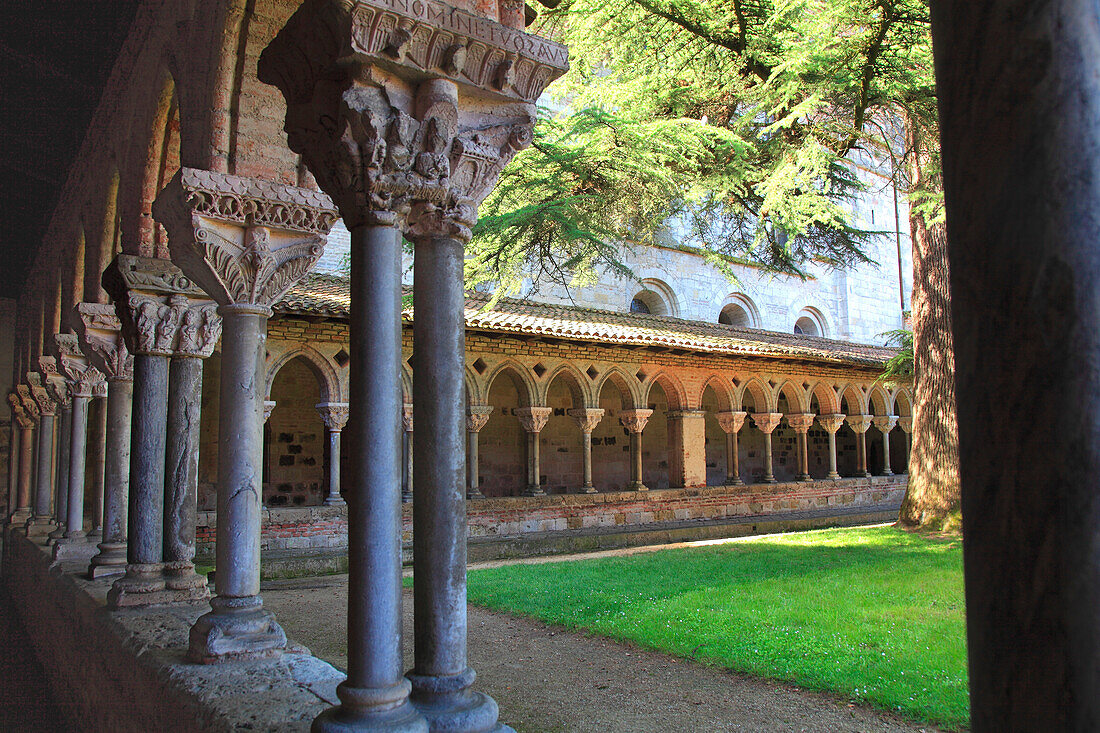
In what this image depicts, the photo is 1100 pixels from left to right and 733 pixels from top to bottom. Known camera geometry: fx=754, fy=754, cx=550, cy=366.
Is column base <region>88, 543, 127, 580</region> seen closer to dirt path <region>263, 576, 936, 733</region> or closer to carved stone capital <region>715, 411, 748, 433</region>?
dirt path <region>263, 576, 936, 733</region>

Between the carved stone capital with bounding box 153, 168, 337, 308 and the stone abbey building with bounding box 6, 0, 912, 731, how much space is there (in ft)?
0.04

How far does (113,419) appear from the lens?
6.97 meters

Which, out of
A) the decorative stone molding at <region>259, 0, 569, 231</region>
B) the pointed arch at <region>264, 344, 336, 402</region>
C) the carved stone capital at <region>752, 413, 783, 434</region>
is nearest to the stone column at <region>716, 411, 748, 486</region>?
the carved stone capital at <region>752, 413, 783, 434</region>

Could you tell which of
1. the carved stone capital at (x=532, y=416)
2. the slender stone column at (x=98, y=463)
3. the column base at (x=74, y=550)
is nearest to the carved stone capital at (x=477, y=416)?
the carved stone capital at (x=532, y=416)

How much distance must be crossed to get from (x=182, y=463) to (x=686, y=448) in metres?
11.4

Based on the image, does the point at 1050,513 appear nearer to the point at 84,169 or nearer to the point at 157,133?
the point at 157,133

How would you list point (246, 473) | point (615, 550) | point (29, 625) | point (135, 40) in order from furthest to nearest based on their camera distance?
point (615, 550), point (29, 625), point (135, 40), point (246, 473)

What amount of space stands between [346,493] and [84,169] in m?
8.16

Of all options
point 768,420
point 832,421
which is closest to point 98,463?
point 768,420

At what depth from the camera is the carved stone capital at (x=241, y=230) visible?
158 inches

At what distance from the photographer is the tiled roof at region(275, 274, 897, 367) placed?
11.3 metres

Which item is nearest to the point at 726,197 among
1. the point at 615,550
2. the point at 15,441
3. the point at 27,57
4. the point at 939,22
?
the point at 615,550

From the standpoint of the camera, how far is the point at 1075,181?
0.83 m

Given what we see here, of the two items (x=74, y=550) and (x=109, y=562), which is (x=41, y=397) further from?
(x=109, y=562)
